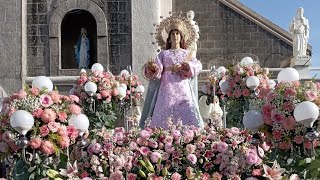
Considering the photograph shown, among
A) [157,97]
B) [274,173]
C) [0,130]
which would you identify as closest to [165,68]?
[157,97]

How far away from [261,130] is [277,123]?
251 mm

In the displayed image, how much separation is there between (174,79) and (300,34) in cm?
744

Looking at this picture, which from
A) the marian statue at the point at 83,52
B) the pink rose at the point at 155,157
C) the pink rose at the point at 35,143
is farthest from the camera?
the marian statue at the point at 83,52

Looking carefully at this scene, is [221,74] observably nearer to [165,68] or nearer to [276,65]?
[165,68]

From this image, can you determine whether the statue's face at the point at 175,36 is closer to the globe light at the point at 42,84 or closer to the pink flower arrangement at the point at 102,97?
the pink flower arrangement at the point at 102,97

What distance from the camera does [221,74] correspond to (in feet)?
42.7

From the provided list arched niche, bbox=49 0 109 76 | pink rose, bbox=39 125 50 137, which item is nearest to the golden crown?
pink rose, bbox=39 125 50 137

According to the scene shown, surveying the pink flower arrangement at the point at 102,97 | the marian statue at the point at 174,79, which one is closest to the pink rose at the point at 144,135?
the marian statue at the point at 174,79

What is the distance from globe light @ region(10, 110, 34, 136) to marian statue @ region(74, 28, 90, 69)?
37.0 ft

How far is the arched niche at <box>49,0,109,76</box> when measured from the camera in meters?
17.6

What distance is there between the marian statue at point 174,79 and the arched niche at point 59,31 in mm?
6525

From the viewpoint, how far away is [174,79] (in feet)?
36.1

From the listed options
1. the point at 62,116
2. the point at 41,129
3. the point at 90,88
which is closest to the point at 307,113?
the point at 62,116

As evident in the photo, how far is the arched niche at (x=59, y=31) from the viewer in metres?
17.6
